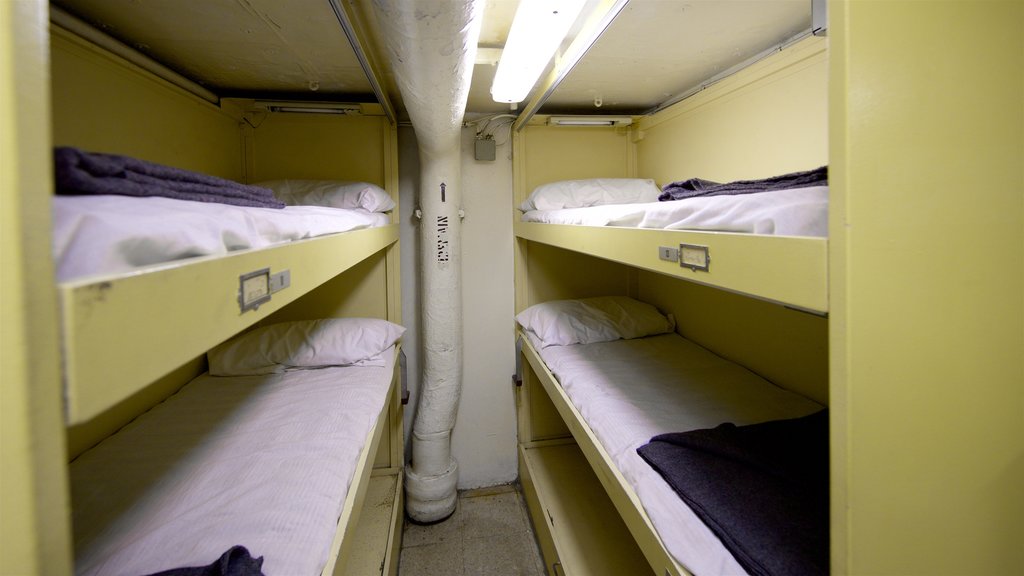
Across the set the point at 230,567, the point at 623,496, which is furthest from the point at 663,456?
the point at 230,567

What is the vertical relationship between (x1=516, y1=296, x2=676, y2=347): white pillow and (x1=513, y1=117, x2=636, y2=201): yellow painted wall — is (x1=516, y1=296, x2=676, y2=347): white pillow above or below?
below

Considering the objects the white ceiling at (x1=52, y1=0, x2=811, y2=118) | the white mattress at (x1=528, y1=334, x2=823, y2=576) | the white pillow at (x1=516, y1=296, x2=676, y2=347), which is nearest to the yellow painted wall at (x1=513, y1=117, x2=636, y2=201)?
the white ceiling at (x1=52, y1=0, x2=811, y2=118)

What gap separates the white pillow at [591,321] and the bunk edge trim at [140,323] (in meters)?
1.56

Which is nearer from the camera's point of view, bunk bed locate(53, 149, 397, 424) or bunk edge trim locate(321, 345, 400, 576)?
bunk bed locate(53, 149, 397, 424)

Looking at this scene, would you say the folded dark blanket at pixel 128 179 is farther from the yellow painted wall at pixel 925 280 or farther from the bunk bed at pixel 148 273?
the yellow painted wall at pixel 925 280

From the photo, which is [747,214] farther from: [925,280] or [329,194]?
[329,194]

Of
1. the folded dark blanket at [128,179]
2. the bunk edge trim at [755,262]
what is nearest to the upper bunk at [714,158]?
the bunk edge trim at [755,262]

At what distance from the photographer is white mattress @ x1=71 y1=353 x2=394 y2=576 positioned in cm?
74

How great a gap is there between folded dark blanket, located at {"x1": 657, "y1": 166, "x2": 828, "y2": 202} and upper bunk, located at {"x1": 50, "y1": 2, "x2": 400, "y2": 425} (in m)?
0.84

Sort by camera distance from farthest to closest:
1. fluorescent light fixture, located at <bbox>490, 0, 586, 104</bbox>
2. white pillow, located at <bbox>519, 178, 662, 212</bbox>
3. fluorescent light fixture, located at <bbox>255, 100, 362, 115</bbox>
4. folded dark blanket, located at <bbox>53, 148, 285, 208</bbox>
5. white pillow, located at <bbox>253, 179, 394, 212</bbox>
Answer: white pillow, located at <bbox>519, 178, 662, 212</bbox> < fluorescent light fixture, located at <bbox>255, 100, 362, 115</bbox> < white pillow, located at <bbox>253, 179, 394, 212</bbox> < fluorescent light fixture, located at <bbox>490, 0, 586, 104</bbox> < folded dark blanket, located at <bbox>53, 148, 285, 208</bbox>

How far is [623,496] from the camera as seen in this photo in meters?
0.97

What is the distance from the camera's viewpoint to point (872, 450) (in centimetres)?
48

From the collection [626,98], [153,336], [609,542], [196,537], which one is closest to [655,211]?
[153,336]

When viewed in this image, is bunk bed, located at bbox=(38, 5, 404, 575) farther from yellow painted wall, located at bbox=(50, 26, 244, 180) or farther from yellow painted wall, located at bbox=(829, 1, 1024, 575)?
yellow painted wall, located at bbox=(829, 1, 1024, 575)
